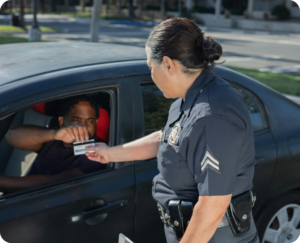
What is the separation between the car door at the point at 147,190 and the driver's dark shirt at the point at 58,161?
282 millimetres

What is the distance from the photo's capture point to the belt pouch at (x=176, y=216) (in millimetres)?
1568

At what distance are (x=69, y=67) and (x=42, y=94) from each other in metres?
0.28

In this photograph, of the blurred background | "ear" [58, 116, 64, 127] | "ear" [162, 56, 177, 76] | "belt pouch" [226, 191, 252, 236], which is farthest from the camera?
the blurred background

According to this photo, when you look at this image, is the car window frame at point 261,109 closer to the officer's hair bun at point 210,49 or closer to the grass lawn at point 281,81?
the officer's hair bun at point 210,49

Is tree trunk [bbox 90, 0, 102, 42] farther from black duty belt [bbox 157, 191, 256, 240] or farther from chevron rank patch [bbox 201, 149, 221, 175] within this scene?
chevron rank patch [bbox 201, 149, 221, 175]

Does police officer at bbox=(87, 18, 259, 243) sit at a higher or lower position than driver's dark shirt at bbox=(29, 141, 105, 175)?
higher

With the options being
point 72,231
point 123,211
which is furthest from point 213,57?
point 72,231

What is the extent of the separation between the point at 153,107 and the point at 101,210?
0.73 metres

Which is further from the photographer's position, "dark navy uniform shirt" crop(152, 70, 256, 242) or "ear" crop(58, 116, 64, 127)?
"ear" crop(58, 116, 64, 127)

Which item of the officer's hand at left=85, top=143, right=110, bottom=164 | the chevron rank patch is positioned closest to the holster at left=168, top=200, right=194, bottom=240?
the chevron rank patch

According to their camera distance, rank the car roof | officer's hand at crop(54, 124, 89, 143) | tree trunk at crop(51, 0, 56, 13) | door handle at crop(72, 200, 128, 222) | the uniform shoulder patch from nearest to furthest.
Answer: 1. the uniform shoulder patch
2. door handle at crop(72, 200, 128, 222)
3. the car roof
4. officer's hand at crop(54, 124, 89, 143)
5. tree trunk at crop(51, 0, 56, 13)

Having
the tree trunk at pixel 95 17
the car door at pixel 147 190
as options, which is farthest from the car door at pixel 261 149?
the tree trunk at pixel 95 17

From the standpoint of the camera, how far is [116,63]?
2.11 meters

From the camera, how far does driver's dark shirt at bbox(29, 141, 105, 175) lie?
222 cm
